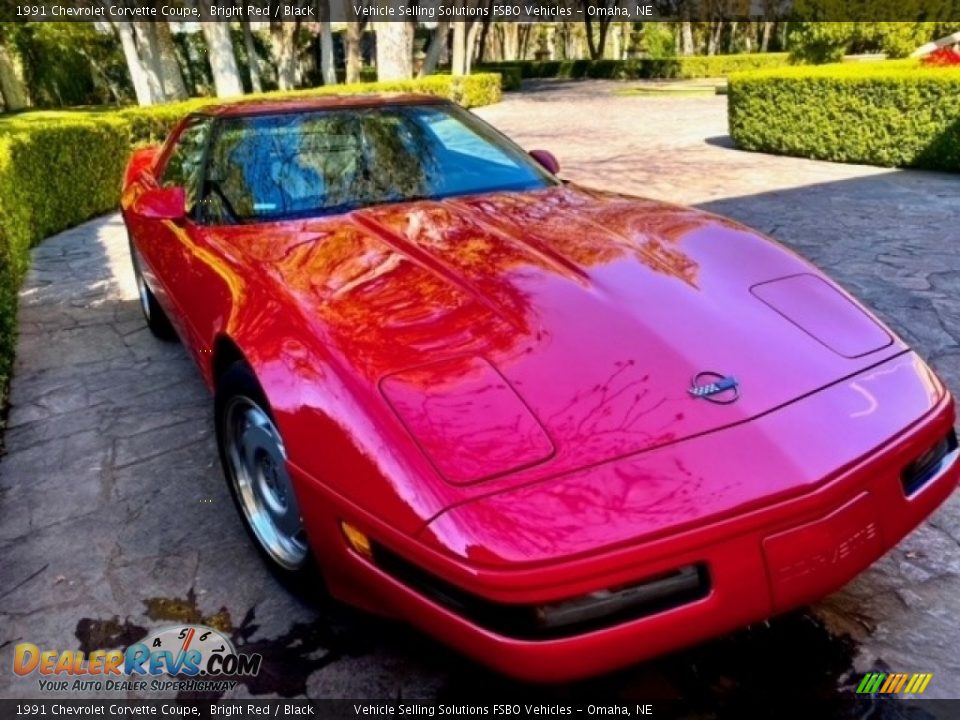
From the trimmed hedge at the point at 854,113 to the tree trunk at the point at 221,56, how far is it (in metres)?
13.5

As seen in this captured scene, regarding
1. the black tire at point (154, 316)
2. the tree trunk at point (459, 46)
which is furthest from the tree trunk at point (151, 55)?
the black tire at point (154, 316)

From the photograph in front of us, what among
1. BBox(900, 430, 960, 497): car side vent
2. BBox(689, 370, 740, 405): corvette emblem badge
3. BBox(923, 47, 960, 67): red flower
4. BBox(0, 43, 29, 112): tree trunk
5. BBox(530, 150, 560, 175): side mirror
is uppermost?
BBox(923, 47, 960, 67): red flower

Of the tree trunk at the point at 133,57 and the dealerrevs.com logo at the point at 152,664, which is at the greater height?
the tree trunk at the point at 133,57

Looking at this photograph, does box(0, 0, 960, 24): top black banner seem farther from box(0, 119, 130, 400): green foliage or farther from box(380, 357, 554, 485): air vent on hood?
box(380, 357, 554, 485): air vent on hood

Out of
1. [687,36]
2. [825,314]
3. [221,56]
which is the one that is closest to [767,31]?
[687,36]

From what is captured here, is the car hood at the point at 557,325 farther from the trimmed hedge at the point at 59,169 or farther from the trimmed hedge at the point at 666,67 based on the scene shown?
the trimmed hedge at the point at 666,67

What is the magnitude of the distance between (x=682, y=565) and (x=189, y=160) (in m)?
Answer: 2.98

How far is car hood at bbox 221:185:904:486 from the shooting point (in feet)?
5.40

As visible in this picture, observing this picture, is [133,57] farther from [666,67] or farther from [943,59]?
[666,67]

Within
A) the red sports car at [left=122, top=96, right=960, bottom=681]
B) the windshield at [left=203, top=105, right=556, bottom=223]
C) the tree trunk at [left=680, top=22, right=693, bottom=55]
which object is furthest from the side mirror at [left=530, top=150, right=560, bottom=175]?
the tree trunk at [left=680, top=22, right=693, bottom=55]

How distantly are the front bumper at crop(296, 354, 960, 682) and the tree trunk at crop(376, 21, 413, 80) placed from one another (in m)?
18.5

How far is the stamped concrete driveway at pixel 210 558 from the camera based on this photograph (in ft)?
6.26

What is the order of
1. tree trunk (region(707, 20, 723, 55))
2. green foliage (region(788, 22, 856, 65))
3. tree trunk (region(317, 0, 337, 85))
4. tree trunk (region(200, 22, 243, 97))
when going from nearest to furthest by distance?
green foliage (region(788, 22, 856, 65)) < tree trunk (region(200, 22, 243, 97)) < tree trunk (region(317, 0, 337, 85)) < tree trunk (region(707, 20, 723, 55))

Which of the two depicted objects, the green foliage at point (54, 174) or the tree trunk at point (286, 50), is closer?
the green foliage at point (54, 174)
